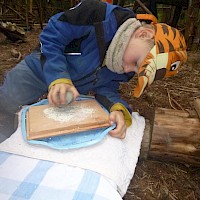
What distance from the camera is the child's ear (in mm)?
1204

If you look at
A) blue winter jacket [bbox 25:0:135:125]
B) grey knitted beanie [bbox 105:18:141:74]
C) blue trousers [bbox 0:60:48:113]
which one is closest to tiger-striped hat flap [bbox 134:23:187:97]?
grey knitted beanie [bbox 105:18:141:74]

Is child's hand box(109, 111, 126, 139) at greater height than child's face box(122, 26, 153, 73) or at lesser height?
lesser

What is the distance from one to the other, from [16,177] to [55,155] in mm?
184

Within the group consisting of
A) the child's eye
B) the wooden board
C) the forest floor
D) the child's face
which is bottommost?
the forest floor

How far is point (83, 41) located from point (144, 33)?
34 cm

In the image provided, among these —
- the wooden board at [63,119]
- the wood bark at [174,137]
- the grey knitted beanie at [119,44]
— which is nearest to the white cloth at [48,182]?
the wooden board at [63,119]

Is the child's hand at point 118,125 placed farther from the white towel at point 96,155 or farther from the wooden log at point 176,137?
the wooden log at point 176,137

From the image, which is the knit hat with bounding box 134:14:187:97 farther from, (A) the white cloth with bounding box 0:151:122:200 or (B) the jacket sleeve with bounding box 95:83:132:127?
(A) the white cloth with bounding box 0:151:122:200

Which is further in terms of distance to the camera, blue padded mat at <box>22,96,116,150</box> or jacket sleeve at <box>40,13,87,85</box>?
jacket sleeve at <box>40,13,87,85</box>

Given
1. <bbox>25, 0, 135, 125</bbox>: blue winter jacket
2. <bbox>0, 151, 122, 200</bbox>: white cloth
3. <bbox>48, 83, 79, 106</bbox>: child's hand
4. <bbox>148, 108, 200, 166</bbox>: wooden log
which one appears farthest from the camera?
<bbox>148, 108, 200, 166</bbox>: wooden log

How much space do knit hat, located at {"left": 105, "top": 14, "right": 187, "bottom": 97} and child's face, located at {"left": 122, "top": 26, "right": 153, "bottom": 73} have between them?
0.02 metres

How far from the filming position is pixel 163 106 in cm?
232

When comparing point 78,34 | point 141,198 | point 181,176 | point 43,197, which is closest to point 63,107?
point 78,34

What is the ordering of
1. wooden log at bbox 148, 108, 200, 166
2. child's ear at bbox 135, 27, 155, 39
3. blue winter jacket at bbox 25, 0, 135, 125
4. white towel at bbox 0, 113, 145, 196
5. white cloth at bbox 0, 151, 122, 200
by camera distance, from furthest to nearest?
wooden log at bbox 148, 108, 200, 166, blue winter jacket at bbox 25, 0, 135, 125, child's ear at bbox 135, 27, 155, 39, white towel at bbox 0, 113, 145, 196, white cloth at bbox 0, 151, 122, 200
